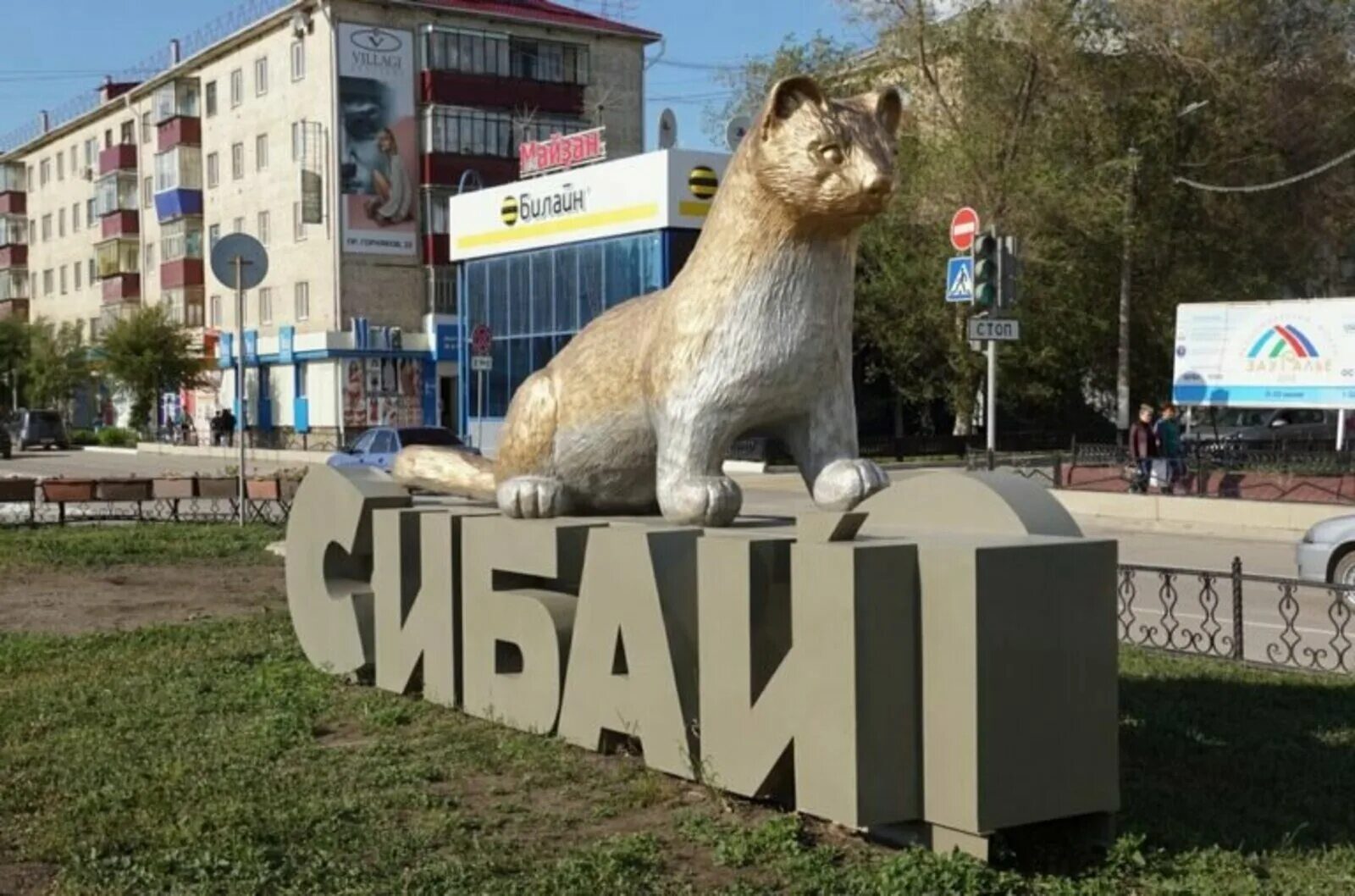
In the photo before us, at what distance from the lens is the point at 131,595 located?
42.5 feet

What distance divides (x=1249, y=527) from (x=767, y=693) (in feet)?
48.9

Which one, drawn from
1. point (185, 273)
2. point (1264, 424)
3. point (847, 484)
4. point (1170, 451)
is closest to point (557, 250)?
point (1264, 424)

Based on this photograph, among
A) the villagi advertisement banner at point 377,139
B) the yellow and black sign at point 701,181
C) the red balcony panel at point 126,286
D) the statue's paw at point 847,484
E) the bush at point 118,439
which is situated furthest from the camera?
the red balcony panel at point 126,286

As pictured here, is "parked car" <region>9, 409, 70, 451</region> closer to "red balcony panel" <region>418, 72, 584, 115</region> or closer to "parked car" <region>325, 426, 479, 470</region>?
"red balcony panel" <region>418, 72, 584, 115</region>

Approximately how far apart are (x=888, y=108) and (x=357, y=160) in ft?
133

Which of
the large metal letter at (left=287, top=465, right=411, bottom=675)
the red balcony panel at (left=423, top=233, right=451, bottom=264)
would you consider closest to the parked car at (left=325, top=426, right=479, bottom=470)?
the large metal letter at (left=287, top=465, right=411, bottom=675)

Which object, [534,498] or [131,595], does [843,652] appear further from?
[131,595]

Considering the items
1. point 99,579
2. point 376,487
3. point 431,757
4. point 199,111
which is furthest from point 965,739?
point 199,111

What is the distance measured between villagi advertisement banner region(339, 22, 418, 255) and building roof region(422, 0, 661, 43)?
2.12 m

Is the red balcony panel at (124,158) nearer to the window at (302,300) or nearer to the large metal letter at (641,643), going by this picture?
the window at (302,300)

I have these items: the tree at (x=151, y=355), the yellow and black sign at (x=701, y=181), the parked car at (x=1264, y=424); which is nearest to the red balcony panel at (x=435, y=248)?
the tree at (x=151, y=355)

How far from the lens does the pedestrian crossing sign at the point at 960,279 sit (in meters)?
16.7

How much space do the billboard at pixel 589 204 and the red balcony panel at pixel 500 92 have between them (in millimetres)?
6511

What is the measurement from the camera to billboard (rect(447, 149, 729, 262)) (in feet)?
106
